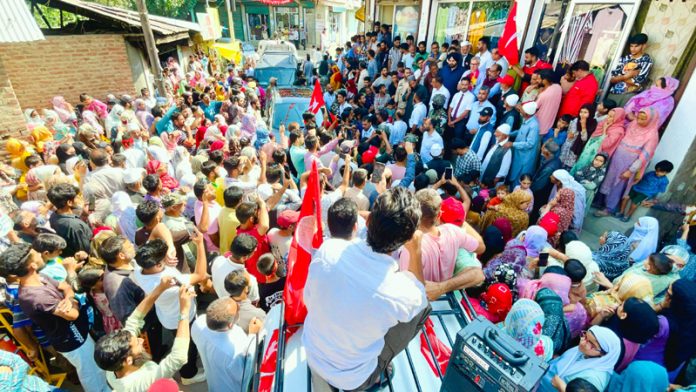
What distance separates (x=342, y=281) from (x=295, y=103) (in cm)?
872

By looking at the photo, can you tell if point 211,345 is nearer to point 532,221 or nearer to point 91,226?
point 91,226

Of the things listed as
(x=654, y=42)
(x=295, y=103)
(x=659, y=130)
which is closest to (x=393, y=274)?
(x=659, y=130)

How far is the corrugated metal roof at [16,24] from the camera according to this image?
558 centimetres

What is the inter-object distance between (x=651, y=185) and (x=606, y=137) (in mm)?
864

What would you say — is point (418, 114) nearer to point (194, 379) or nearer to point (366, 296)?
point (194, 379)

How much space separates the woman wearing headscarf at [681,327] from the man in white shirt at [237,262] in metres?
3.49

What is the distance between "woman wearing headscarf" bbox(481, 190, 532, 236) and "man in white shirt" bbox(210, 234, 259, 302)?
3016 millimetres

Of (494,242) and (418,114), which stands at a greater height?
(418,114)

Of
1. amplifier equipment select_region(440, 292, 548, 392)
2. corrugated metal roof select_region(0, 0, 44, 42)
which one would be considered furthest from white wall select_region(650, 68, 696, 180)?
Result: corrugated metal roof select_region(0, 0, 44, 42)

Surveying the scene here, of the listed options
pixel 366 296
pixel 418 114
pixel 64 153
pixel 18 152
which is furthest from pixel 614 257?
pixel 18 152

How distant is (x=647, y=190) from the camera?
15.5ft

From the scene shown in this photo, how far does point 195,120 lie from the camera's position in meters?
6.86

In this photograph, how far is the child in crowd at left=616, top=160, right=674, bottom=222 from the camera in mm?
4628

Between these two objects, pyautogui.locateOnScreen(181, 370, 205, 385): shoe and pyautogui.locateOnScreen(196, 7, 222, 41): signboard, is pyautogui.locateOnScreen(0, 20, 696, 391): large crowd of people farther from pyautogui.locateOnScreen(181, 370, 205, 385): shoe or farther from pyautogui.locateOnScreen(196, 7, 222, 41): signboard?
pyautogui.locateOnScreen(196, 7, 222, 41): signboard
